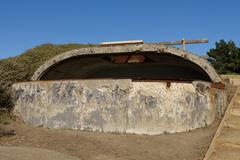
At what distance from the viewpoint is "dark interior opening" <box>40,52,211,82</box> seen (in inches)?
513

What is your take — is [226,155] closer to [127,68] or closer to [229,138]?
[229,138]

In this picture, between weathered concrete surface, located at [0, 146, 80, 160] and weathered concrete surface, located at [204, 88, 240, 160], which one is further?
weathered concrete surface, located at [204, 88, 240, 160]

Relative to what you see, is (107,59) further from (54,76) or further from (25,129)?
(25,129)

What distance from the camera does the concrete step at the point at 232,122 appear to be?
8.63 m

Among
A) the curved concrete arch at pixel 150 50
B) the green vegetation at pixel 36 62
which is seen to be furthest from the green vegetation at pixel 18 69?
the curved concrete arch at pixel 150 50

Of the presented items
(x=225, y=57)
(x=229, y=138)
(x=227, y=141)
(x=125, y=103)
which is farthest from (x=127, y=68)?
(x=225, y=57)

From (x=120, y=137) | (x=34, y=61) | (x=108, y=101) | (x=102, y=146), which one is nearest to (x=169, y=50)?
(x=108, y=101)

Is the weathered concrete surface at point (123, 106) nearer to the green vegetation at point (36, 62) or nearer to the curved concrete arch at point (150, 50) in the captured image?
the curved concrete arch at point (150, 50)

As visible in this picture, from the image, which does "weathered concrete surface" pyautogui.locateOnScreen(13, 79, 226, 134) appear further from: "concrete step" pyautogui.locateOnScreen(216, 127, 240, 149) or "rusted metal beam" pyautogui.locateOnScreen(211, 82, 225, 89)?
"concrete step" pyautogui.locateOnScreen(216, 127, 240, 149)

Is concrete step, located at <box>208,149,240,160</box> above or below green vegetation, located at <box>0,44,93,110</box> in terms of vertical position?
below

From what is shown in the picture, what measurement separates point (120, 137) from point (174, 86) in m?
2.04

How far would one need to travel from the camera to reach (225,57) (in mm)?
28297

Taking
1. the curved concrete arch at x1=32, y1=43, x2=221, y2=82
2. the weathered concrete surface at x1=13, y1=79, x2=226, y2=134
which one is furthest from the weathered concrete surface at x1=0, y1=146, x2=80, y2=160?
the curved concrete arch at x1=32, y1=43, x2=221, y2=82

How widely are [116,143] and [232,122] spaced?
10.4 feet
